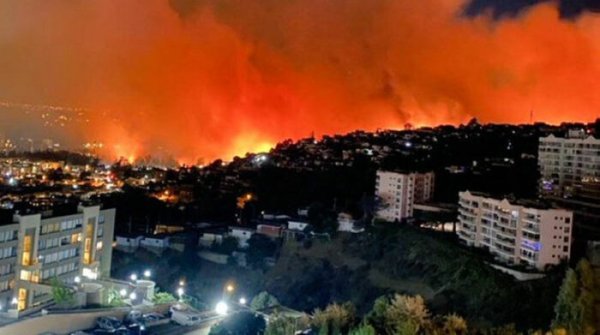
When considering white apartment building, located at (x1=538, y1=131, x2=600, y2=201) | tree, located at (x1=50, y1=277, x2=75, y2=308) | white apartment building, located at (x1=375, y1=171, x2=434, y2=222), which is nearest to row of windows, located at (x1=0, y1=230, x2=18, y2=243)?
tree, located at (x1=50, y1=277, x2=75, y2=308)

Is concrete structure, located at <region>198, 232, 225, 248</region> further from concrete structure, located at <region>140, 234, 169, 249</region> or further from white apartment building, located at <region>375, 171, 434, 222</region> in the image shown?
white apartment building, located at <region>375, 171, 434, 222</region>

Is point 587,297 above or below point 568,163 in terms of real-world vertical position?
below

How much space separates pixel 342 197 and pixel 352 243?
10.2 feet

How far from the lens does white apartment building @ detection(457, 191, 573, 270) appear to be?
1086 cm

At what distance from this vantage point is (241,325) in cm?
664

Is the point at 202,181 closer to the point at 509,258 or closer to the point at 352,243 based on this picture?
the point at 352,243

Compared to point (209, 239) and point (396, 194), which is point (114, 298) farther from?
point (396, 194)

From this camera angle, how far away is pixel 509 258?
11547 mm

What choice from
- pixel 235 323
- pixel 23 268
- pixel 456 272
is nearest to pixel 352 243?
pixel 456 272

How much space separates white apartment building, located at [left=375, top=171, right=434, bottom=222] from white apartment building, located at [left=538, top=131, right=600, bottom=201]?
2606 millimetres

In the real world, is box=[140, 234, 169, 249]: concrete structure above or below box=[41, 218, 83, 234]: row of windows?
below

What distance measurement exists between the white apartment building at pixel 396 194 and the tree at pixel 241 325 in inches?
326

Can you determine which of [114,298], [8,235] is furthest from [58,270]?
[114,298]

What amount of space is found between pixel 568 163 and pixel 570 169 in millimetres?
160
